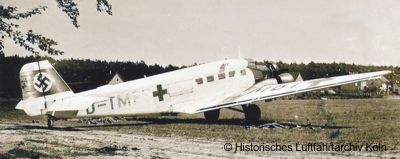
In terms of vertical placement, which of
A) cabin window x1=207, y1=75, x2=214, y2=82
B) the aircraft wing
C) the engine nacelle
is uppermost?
cabin window x1=207, y1=75, x2=214, y2=82

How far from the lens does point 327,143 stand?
11062mm

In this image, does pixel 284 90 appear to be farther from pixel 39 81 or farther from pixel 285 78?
pixel 39 81

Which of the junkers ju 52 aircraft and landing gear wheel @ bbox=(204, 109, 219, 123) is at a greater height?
the junkers ju 52 aircraft

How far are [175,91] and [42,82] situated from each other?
4809 mm

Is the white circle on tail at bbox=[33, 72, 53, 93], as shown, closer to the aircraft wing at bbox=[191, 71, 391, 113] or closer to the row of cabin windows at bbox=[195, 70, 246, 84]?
the aircraft wing at bbox=[191, 71, 391, 113]

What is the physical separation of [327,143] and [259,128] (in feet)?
14.0

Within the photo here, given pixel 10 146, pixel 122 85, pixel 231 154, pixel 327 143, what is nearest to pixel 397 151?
pixel 327 143

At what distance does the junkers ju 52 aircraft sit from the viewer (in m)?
15.4

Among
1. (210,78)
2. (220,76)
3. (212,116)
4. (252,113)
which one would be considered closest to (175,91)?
(210,78)

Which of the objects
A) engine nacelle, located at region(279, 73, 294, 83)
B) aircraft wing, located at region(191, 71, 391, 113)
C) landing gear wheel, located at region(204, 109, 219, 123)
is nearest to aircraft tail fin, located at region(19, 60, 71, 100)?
aircraft wing, located at region(191, 71, 391, 113)

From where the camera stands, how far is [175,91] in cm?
1747

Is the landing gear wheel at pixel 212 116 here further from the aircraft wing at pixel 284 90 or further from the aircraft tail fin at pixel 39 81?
the aircraft tail fin at pixel 39 81

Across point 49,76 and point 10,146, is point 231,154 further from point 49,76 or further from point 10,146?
point 49,76

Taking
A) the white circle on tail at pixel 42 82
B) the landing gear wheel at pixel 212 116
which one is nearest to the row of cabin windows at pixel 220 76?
the landing gear wheel at pixel 212 116
